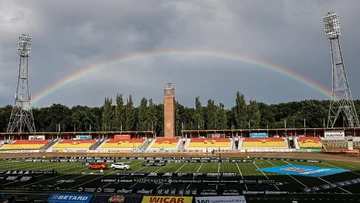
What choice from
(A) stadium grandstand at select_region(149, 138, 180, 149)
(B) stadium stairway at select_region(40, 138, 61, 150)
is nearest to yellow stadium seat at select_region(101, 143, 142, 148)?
(A) stadium grandstand at select_region(149, 138, 180, 149)

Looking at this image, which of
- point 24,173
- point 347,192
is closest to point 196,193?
point 347,192

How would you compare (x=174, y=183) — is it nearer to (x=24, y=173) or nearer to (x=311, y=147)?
(x=24, y=173)

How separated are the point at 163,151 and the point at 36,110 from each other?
103687 millimetres

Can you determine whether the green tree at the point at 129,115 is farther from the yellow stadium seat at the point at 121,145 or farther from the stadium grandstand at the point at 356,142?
the stadium grandstand at the point at 356,142

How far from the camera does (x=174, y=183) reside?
3438cm

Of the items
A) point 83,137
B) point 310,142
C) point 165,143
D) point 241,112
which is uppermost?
point 241,112

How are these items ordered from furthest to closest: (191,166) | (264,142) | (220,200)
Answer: (264,142) → (191,166) → (220,200)

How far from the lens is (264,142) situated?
300 feet

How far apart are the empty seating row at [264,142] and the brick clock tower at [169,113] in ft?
80.3

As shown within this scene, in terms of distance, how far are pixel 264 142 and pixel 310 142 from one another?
1291 centimetres

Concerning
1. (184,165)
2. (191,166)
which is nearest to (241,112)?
(184,165)

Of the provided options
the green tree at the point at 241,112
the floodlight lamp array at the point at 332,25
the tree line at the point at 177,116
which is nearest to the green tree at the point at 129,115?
the tree line at the point at 177,116

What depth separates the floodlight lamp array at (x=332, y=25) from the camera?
9144 centimetres

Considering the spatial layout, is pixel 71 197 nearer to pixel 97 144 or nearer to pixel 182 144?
pixel 182 144
